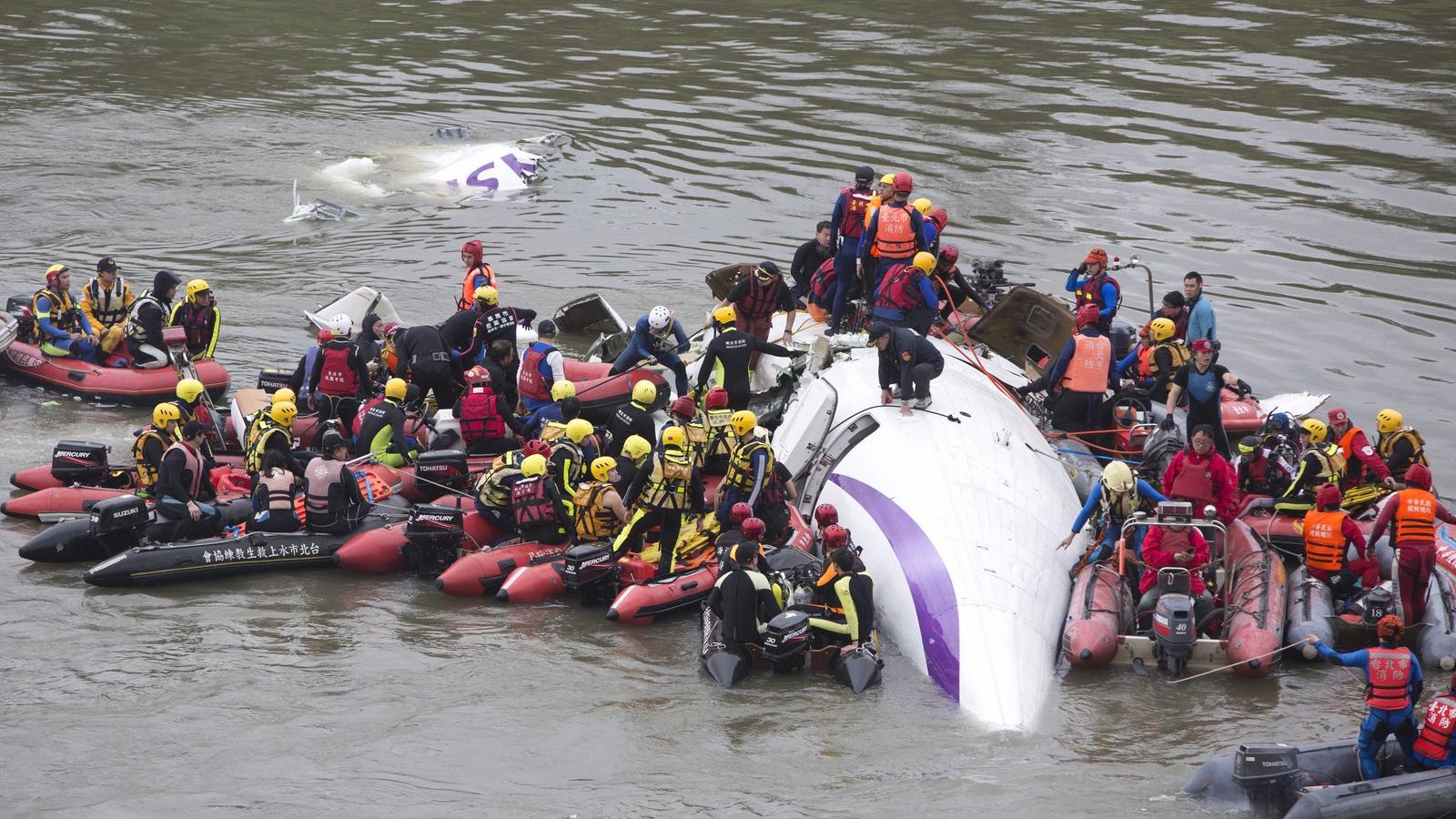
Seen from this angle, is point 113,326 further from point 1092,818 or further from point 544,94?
point 544,94

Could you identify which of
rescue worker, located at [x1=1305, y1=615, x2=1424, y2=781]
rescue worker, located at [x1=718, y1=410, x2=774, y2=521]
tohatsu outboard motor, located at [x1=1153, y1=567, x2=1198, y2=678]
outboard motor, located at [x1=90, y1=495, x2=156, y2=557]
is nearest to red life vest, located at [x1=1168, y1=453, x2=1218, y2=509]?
tohatsu outboard motor, located at [x1=1153, y1=567, x2=1198, y2=678]

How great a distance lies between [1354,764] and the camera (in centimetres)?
896

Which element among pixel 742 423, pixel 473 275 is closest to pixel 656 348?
pixel 473 275

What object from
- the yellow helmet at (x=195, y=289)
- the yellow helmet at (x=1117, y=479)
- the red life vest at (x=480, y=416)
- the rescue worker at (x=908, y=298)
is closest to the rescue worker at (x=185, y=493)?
the red life vest at (x=480, y=416)

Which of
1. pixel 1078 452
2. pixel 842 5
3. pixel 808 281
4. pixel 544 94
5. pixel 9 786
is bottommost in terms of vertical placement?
pixel 9 786

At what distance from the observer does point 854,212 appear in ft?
51.3

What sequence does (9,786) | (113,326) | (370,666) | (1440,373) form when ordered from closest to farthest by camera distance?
1. (9,786)
2. (370,666)
3. (113,326)
4. (1440,373)

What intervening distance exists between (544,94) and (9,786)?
23404 mm

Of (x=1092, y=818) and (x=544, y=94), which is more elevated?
(x=544, y=94)

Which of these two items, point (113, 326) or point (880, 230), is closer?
point (880, 230)

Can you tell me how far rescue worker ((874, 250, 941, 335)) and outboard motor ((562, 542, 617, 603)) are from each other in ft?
14.2

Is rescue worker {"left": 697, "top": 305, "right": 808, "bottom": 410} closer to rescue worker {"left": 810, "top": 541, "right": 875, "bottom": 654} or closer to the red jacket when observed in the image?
rescue worker {"left": 810, "top": 541, "right": 875, "bottom": 654}

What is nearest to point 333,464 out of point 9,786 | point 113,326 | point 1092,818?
point 9,786

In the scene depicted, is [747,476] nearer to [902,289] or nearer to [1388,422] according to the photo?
[902,289]
